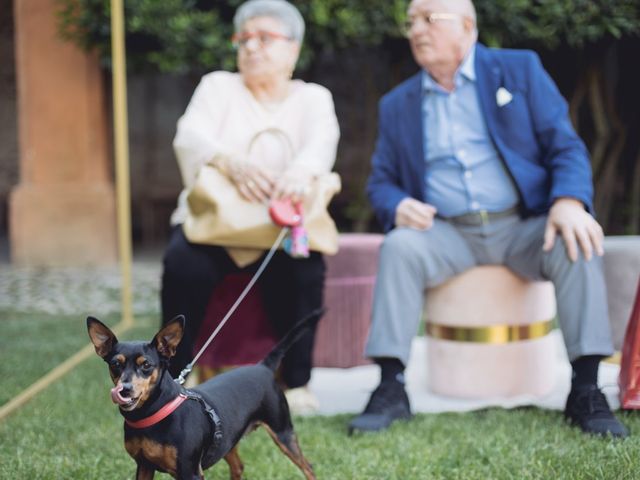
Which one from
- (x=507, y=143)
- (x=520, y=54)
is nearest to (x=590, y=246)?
(x=507, y=143)

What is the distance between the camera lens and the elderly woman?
3.14 meters

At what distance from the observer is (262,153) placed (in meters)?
3.32

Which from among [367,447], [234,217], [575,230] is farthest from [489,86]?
[367,447]

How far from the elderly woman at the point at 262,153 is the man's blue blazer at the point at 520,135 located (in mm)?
315

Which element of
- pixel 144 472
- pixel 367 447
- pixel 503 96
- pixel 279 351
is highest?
pixel 503 96

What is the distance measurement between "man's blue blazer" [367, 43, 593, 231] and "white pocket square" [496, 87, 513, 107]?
11 millimetres

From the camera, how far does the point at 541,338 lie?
137 inches

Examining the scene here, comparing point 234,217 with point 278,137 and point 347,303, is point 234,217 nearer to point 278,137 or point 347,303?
point 278,137

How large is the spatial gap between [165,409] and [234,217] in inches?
52.0

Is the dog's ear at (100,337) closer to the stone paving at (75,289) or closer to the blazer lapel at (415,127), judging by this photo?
the blazer lapel at (415,127)

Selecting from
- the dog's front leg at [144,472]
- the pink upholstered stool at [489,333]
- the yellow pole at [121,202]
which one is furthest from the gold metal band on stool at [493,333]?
the dog's front leg at [144,472]

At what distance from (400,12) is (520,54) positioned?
144 inches

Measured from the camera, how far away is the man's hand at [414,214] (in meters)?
3.28

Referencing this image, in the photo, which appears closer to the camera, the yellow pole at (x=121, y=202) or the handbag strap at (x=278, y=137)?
the handbag strap at (x=278, y=137)
